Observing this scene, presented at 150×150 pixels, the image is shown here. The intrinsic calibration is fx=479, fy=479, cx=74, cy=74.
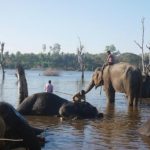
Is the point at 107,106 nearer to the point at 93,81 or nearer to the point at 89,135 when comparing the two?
the point at 93,81

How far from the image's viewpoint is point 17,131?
28.8 ft

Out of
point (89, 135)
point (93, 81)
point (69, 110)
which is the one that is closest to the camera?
point (89, 135)

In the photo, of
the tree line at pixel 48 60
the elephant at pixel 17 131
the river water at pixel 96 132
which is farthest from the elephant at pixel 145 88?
the tree line at pixel 48 60

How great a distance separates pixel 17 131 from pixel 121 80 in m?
13.5

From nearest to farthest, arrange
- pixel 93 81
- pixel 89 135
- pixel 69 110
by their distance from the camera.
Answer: pixel 89 135 → pixel 69 110 → pixel 93 81

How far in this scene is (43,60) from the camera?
131 m

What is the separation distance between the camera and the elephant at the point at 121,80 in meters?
21.3

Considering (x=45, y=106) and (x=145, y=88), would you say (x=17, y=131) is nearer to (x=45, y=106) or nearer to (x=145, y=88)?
(x=45, y=106)

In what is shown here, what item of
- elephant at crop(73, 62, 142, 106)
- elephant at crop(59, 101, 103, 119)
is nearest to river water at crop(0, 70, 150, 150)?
elephant at crop(59, 101, 103, 119)

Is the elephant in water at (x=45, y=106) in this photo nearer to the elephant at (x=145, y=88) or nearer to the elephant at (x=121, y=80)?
the elephant at (x=121, y=80)

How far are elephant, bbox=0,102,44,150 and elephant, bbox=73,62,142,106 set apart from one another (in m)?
12.3

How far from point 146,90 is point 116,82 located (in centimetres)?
385

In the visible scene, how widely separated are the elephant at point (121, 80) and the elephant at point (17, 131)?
12.3m

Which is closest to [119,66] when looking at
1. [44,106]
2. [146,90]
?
[146,90]
